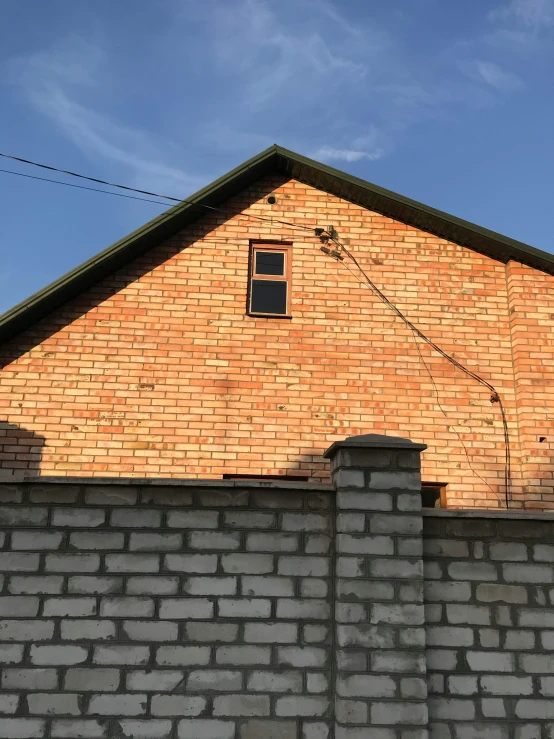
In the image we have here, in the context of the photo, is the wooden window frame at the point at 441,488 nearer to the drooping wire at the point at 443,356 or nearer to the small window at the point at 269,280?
the drooping wire at the point at 443,356

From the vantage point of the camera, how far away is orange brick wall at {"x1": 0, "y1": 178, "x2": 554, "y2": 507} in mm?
7727

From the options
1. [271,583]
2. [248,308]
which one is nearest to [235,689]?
[271,583]

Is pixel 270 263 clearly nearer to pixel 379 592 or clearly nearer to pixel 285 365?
pixel 285 365

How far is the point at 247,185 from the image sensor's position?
898 centimetres

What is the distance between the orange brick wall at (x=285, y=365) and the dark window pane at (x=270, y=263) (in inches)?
8.7

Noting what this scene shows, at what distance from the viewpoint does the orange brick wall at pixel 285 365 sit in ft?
25.3

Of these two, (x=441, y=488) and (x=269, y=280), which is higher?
(x=269, y=280)

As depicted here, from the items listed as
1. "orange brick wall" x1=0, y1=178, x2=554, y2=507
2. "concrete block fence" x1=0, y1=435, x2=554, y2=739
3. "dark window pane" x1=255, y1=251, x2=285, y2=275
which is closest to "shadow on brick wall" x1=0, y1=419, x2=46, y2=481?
"orange brick wall" x1=0, y1=178, x2=554, y2=507

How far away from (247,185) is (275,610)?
6145mm

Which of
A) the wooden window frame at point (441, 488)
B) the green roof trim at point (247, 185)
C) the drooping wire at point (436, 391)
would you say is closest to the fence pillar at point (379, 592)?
the wooden window frame at point (441, 488)

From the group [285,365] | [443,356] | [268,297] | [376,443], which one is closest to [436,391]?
[443,356]

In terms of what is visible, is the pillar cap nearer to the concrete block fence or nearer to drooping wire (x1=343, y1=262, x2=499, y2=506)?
the concrete block fence

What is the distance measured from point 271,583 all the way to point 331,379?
399cm

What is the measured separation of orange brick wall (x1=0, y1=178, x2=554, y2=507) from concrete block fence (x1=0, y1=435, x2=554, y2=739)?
3.14m
